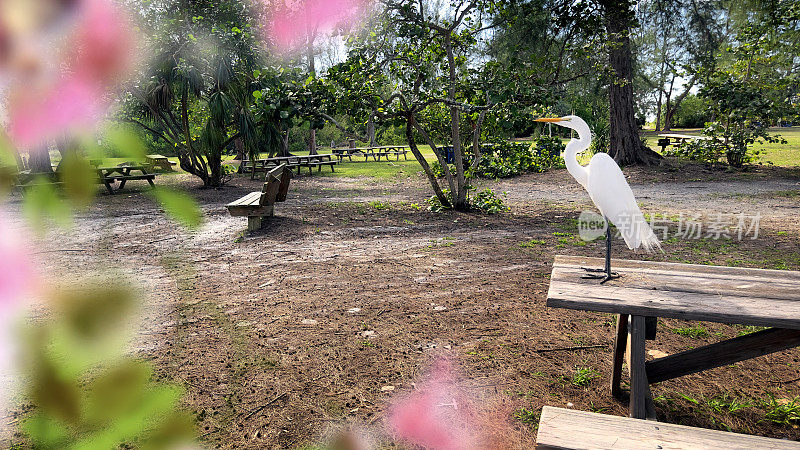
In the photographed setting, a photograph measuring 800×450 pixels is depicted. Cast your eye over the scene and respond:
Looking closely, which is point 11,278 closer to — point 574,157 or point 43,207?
point 43,207

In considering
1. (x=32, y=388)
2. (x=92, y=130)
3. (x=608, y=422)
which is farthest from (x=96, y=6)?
(x=608, y=422)

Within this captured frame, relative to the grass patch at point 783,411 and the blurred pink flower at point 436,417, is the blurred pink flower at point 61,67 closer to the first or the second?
the blurred pink flower at point 436,417

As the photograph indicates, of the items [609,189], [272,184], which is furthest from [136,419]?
[272,184]

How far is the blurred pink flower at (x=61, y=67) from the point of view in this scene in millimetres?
321

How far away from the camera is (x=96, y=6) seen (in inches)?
13.3

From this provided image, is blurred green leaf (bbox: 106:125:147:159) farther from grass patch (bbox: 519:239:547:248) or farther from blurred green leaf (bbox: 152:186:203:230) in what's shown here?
grass patch (bbox: 519:239:547:248)

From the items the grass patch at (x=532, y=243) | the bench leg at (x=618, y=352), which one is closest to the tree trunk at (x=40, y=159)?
the bench leg at (x=618, y=352)

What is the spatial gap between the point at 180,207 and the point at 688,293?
2.48 meters

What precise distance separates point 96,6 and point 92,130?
0.08 meters

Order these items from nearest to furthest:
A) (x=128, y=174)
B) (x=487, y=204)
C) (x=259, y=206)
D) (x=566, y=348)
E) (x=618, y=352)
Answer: (x=128, y=174) < (x=618, y=352) < (x=566, y=348) < (x=259, y=206) < (x=487, y=204)

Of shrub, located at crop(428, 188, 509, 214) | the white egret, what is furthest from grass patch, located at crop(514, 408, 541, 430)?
shrub, located at crop(428, 188, 509, 214)

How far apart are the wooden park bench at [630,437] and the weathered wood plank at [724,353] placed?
866 mm

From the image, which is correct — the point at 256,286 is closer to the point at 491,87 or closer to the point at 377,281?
the point at 377,281

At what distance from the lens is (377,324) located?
3.79m
